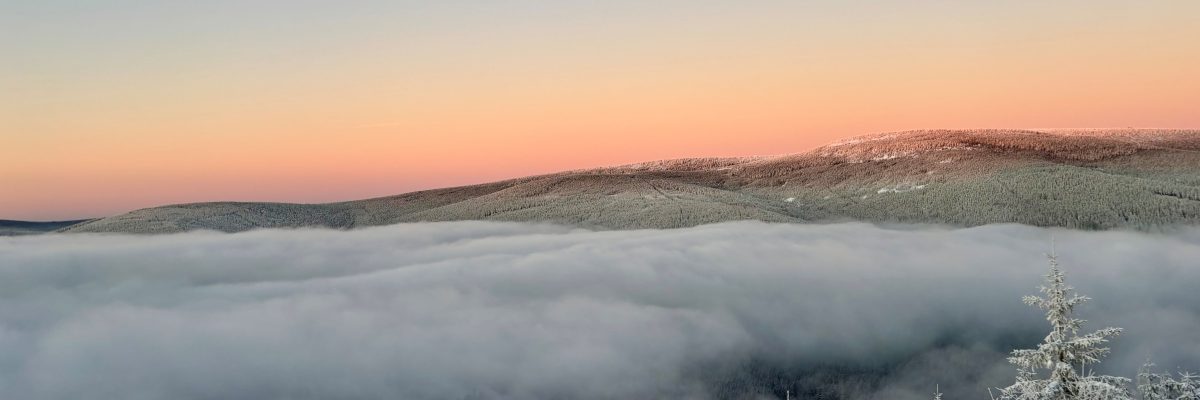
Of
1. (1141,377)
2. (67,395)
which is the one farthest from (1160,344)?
(67,395)

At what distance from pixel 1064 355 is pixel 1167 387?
36.1 ft

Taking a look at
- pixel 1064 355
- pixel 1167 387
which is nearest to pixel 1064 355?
pixel 1064 355

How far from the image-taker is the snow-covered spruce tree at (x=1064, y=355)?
21781 millimetres

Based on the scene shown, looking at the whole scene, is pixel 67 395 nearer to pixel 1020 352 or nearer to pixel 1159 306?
pixel 1020 352

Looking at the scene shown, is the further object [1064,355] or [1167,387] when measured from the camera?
[1167,387]

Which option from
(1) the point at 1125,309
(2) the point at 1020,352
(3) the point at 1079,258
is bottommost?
(1) the point at 1125,309

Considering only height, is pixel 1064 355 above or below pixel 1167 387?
above

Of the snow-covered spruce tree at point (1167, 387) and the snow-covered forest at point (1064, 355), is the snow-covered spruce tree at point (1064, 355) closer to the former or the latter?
the snow-covered forest at point (1064, 355)

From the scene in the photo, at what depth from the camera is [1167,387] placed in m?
30.0

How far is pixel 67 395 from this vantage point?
195 metres

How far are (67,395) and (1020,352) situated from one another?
22024 cm

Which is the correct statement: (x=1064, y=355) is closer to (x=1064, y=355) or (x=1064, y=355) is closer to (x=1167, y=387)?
(x=1064, y=355)

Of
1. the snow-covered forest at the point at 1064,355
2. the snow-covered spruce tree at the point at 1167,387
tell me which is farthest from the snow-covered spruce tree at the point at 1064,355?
the snow-covered spruce tree at the point at 1167,387

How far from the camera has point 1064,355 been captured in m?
22.5
